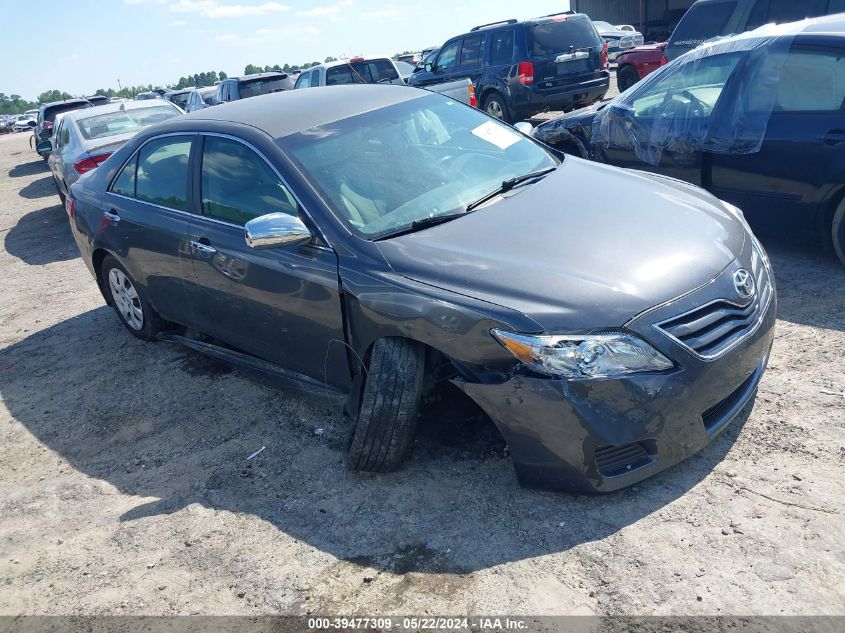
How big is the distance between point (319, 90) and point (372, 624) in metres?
3.45

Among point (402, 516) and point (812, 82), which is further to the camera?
point (812, 82)

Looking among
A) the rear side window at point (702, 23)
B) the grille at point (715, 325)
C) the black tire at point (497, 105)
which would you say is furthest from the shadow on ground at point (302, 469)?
the black tire at point (497, 105)

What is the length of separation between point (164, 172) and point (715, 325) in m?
3.60

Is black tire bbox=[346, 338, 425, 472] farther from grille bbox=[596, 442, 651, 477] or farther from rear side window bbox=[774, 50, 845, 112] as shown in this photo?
rear side window bbox=[774, 50, 845, 112]

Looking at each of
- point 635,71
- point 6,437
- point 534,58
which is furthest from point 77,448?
point 635,71

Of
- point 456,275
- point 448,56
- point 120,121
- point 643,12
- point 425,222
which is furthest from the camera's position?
point 643,12

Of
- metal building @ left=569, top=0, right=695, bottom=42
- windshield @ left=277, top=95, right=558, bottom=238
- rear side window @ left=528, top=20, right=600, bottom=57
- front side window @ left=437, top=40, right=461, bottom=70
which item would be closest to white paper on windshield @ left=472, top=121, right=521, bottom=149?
windshield @ left=277, top=95, right=558, bottom=238

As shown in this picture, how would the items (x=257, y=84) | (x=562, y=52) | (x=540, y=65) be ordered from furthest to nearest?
(x=257, y=84), (x=562, y=52), (x=540, y=65)

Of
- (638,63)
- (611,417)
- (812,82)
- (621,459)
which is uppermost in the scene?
(812,82)

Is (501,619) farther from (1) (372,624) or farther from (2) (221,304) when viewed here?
(2) (221,304)

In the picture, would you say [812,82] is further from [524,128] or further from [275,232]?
[275,232]

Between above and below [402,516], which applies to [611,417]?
above

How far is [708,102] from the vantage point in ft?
19.1

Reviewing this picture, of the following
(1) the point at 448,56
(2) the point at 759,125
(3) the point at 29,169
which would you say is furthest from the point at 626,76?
(3) the point at 29,169
